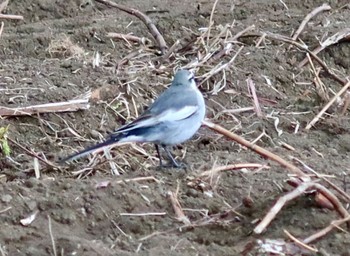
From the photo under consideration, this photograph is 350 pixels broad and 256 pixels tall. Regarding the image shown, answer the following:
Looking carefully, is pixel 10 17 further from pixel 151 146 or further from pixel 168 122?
pixel 168 122

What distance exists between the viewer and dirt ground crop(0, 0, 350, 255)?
14.0 feet

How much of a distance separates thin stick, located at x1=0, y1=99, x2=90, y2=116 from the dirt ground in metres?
0.04

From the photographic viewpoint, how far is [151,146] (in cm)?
611

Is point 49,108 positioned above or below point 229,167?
below

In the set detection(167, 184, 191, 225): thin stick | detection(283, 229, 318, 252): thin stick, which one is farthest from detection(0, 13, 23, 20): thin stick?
detection(283, 229, 318, 252): thin stick

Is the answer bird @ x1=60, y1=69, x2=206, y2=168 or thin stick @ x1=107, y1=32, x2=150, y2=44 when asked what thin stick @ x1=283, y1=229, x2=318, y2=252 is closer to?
bird @ x1=60, y1=69, x2=206, y2=168

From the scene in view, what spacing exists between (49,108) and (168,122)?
4.50 ft

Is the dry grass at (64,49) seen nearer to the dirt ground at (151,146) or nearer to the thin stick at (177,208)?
the dirt ground at (151,146)

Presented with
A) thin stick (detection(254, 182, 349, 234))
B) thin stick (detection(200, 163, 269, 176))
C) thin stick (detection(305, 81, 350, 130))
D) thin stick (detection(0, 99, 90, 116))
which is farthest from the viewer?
thin stick (detection(305, 81, 350, 130))

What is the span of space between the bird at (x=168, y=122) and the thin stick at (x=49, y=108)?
1.05m

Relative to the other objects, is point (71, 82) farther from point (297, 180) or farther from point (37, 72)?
point (297, 180)

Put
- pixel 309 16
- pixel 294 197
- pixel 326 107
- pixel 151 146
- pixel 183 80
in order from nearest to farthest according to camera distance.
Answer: pixel 294 197 < pixel 183 80 < pixel 151 146 < pixel 326 107 < pixel 309 16

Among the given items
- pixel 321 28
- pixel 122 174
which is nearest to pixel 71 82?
pixel 122 174

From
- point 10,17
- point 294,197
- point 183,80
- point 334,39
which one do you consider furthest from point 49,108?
point 10,17
